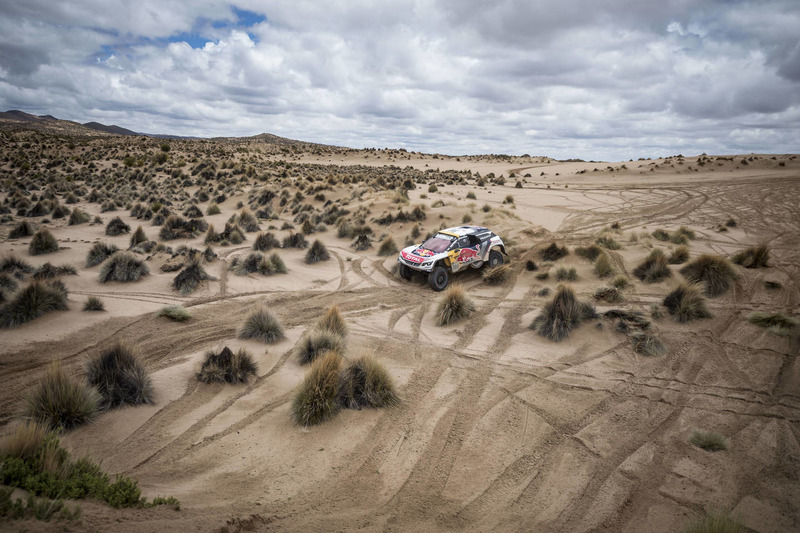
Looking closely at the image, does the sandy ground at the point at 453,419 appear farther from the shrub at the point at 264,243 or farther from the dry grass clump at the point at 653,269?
the shrub at the point at 264,243

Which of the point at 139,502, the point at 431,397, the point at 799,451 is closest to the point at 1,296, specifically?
the point at 139,502

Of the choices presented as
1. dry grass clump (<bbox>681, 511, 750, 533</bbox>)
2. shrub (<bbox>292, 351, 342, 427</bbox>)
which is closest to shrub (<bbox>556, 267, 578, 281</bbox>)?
shrub (<bbox>292, 351, 342, 427</bbox>)

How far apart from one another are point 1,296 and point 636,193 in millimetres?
39527

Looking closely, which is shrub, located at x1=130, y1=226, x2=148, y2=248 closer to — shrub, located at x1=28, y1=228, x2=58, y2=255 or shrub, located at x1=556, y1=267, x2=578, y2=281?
shrub, located at x1=28, y1=228, x2=58, y2=255

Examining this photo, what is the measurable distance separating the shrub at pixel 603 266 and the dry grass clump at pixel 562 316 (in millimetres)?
3913

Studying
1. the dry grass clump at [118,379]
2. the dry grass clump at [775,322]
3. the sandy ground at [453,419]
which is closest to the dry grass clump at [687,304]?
the sandy ground at [453,419]

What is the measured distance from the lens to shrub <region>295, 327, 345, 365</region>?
8336 mm

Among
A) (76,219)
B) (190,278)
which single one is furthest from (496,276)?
(76,219)

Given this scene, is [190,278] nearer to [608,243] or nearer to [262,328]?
[262,328]

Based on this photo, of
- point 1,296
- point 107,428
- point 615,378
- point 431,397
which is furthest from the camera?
point 1,296

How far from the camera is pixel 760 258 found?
1230 cm

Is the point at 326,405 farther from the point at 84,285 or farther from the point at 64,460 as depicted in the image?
the point at 84,285

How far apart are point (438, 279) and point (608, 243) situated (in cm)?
793

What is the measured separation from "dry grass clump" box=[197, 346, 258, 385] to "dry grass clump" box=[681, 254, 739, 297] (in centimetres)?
1231
